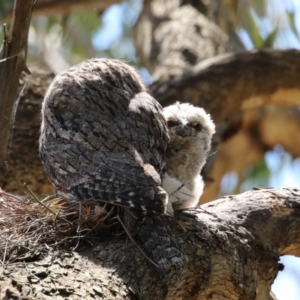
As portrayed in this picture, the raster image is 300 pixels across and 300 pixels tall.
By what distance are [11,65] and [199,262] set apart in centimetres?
143

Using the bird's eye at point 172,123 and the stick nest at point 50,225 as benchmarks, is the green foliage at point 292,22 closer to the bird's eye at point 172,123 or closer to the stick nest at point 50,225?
the bird's eye at point 172,123

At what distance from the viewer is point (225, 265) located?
3.62 m

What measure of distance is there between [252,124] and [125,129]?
5106mm

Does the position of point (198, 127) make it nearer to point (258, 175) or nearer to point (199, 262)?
point (199, 262)

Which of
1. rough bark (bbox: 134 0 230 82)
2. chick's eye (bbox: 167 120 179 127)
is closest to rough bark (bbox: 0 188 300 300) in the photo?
chick's eye (bbox: 167 120 179 127)

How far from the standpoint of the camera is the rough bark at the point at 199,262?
9.23 feet

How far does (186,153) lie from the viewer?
14.5 ft

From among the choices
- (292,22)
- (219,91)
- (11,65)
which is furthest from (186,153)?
(292,22)

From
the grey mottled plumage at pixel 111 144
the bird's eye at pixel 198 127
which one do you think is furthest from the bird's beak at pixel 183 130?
the grey mottled plumage at pixel 111 144

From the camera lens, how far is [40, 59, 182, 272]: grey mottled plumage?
3.27m

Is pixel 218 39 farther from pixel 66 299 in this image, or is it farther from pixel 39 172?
pixel 66 299

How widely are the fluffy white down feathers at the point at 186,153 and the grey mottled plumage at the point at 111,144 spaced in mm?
243

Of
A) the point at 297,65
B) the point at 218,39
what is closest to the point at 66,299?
the point at 297,65

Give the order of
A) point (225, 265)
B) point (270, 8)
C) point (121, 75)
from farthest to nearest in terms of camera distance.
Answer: point (270, 8)
point (121, 75)
point (225, 265)
